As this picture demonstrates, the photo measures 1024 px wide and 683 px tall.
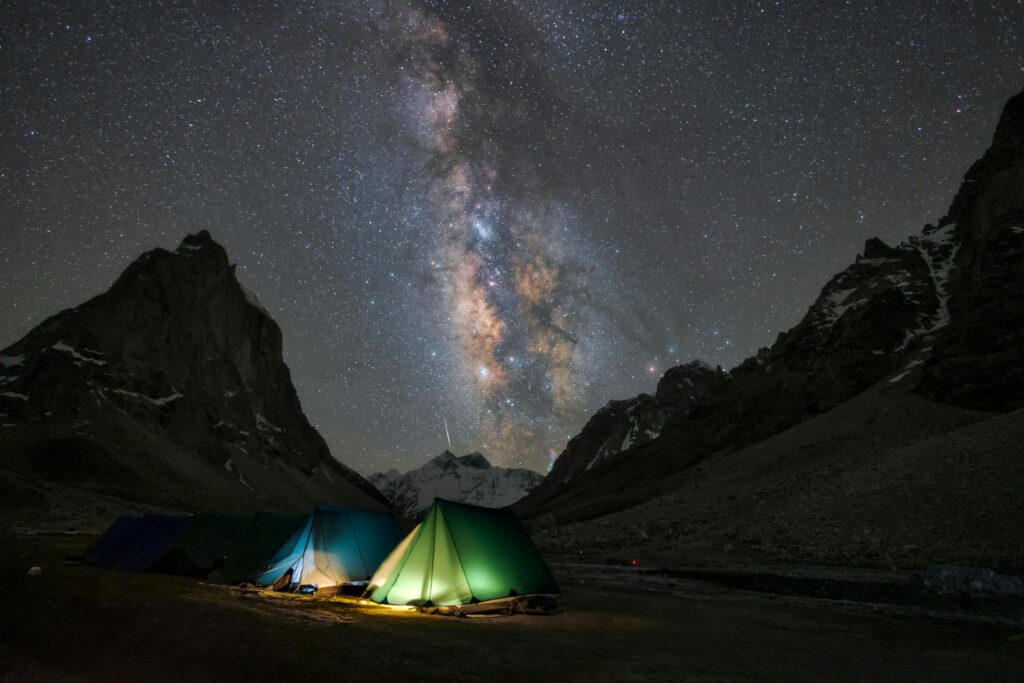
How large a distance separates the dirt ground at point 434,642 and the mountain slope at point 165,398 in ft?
176

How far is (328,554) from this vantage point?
1368 centimetres

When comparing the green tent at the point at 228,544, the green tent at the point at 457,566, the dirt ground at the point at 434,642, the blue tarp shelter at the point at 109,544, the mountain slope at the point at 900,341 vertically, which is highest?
the mountain slope at the point at 900,341

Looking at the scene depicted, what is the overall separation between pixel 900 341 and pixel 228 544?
263 ft

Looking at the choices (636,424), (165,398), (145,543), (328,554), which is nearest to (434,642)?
(328,554)

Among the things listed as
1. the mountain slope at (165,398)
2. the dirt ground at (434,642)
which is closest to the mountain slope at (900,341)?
the dirt ground at (434,642)

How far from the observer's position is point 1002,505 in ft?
70.9

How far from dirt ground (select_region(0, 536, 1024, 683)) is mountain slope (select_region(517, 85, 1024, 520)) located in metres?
48.6

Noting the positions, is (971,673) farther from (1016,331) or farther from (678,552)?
(1016,331)

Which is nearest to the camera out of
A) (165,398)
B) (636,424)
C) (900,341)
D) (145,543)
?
(145,543)

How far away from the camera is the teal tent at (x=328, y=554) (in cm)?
1338

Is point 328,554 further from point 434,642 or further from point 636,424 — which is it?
point 636,424

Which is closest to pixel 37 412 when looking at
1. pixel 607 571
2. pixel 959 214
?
pixel 607 571

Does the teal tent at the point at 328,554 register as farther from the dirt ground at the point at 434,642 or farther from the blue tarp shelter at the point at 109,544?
the blue tarp shelter at the point at 109,544

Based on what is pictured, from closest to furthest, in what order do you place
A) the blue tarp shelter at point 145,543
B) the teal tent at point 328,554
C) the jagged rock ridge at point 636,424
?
the teal tent at point 328,554, the blue tarp shelter at point 145,543, the jagged rock ridge at point 636,424
